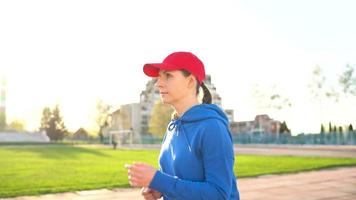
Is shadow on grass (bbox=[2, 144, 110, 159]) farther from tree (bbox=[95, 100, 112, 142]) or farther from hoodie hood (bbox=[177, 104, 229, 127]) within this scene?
tree (bbox=[95, 100, 112, 142])

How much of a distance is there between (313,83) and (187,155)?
53343 millimetres

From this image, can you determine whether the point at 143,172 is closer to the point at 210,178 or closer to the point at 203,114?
the point at 210,178

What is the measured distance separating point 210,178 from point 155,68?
0.72m

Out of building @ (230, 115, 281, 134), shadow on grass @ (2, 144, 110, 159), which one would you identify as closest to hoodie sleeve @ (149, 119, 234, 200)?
shadow on grass @ (2, 144, 110, 159)

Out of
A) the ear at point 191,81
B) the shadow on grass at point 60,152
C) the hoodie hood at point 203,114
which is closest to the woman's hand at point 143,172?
the hoodie hood at point 203,114

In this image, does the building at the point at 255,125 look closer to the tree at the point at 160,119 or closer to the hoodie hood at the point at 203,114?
the tree at the point at 160,119

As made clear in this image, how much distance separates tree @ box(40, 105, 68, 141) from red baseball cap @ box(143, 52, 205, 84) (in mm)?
101366

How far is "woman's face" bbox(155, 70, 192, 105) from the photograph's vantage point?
2473 mm

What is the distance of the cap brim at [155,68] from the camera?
95.9 inches

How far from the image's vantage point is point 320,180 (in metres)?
12.2

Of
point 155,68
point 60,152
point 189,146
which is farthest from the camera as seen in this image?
point 60,152

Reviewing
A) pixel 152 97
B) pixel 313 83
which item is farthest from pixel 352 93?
pixel 152 97

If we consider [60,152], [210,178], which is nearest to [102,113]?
[60,152]

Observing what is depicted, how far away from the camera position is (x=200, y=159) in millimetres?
2322
